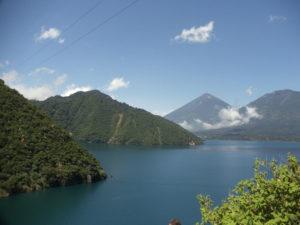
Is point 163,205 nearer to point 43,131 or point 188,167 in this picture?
point 43,131

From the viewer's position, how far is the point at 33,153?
68438 millimetres

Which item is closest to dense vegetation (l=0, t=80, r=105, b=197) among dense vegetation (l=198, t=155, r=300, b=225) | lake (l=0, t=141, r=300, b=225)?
lake (l=0, t=141, r=300, b=225)

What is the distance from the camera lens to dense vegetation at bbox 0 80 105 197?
61378 millimetres

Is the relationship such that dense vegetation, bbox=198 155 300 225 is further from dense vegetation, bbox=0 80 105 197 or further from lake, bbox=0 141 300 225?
dense vegetation, bbox=0 80 105 197

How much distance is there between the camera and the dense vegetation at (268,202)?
1083cm

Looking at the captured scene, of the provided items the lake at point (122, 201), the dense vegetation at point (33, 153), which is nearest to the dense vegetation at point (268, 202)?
the lake at point (122, 201)

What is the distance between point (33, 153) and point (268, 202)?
61339 millimetres

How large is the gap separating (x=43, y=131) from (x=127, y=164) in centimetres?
3159

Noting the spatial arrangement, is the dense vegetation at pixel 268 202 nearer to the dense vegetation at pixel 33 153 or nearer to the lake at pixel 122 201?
the lake at pixel 122 201

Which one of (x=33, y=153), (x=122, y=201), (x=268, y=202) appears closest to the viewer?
(x=268, y=202)

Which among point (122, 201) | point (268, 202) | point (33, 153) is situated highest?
point (33, 153)

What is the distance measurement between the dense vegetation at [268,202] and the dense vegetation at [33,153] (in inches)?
1922

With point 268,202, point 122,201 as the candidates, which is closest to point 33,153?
point 122,201

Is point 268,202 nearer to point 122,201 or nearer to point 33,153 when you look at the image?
point 122,201
